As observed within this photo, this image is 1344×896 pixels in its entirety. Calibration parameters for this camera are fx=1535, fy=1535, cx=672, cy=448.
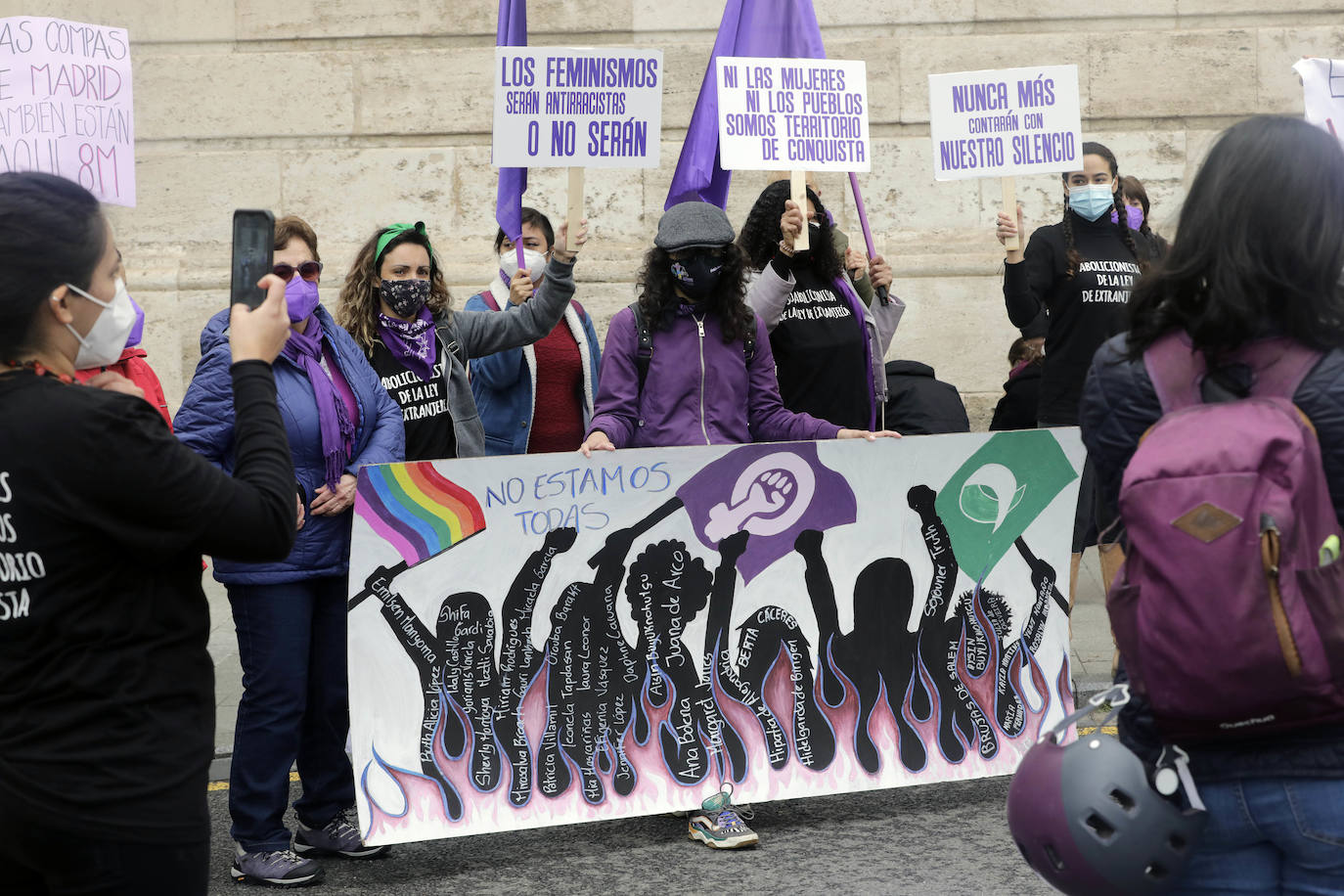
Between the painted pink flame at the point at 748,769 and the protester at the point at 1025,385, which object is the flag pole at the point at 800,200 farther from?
the protester at the point at 1025,385

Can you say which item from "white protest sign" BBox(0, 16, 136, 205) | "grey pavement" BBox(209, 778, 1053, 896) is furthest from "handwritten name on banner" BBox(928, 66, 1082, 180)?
"white protest sign" BBox(0, 16, 136, 205)

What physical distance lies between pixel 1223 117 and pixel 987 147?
3461mm

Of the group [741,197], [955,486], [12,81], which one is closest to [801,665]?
[955,486]

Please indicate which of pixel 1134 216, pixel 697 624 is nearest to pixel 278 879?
pixel 697 624

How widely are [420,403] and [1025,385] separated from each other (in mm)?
3456

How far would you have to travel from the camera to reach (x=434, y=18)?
9578 millimetres

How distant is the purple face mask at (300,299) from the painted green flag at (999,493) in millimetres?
2172

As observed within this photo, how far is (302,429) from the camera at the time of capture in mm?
4617

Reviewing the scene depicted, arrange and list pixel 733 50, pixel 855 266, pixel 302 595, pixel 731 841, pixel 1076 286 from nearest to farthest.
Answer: pixel 302 595 → pixel 731 841 → pixel 855 266 → pixel 1076 286 → pixel 733 50

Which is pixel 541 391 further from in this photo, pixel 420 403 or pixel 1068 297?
pixel 1068 297

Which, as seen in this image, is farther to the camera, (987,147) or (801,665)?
(987,147)

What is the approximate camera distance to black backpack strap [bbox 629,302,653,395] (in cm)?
531

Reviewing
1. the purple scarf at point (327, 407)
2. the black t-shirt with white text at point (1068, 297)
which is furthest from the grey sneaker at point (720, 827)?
the black t-shirt with white text at point (1068, 297)

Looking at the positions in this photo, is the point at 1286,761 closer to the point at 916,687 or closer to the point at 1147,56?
the point at 916,687
